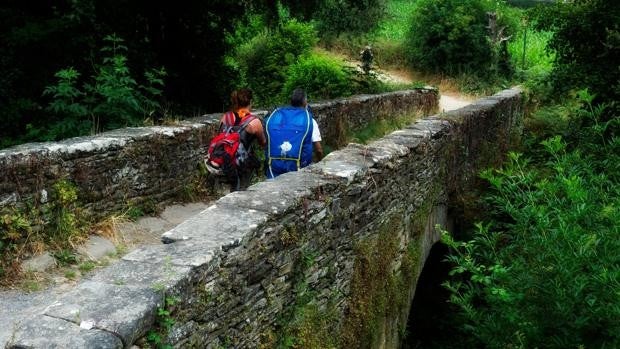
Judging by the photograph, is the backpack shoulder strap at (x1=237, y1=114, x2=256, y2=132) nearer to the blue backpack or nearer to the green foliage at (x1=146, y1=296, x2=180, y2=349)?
the blue backpack

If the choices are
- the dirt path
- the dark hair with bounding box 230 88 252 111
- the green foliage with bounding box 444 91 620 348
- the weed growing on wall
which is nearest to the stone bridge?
the weed growing on wall

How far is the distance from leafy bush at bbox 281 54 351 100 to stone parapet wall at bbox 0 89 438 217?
6.86 metres

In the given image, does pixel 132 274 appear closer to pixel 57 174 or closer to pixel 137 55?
pixel 57 174

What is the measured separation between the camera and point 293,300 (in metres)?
4.27

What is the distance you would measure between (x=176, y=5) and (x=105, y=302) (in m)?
10.2

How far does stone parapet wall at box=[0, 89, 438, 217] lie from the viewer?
570cm

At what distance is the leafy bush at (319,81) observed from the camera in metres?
15.3

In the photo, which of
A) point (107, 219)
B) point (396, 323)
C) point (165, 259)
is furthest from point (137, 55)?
point (165, 259)

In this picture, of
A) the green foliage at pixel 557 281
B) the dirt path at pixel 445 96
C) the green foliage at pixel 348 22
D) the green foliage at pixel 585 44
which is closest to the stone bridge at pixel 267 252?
the green foliage at pixel 557 281

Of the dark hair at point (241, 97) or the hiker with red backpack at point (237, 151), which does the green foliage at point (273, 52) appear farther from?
the hiker with red backpack at point (237, 151)

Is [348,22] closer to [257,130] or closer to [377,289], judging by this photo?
[257,130]

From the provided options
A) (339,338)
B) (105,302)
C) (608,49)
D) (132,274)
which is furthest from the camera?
(608,49)

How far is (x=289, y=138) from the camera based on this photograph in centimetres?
620

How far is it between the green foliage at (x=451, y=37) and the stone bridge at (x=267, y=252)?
17.6 metres
